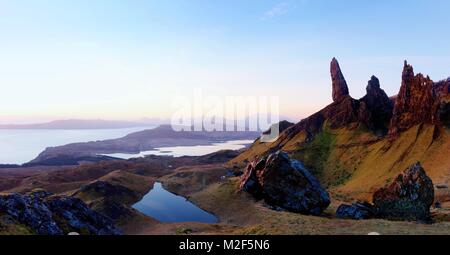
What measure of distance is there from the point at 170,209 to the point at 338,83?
384ft

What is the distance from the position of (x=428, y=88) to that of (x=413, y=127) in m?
13.7

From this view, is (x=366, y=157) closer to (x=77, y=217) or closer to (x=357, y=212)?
(x=357, y=212)

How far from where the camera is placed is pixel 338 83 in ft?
596

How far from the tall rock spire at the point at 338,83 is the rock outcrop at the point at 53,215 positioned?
154 metres

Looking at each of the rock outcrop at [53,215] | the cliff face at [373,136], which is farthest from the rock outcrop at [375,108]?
the rock outcrop at [53,215]

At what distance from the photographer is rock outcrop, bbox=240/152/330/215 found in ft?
223

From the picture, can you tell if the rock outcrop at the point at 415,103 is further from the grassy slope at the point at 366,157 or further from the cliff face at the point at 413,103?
the grassy slope at the point at 366,157

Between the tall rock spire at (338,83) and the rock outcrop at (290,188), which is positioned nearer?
the rock outcrop at (290,188)

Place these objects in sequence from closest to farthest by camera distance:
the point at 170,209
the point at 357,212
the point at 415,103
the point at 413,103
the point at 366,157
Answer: the point at 357,212, the point at 170,209, the point at 366,157, the point at 415,103, the point at 413,103

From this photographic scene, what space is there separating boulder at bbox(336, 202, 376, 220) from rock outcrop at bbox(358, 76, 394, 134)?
307 ft

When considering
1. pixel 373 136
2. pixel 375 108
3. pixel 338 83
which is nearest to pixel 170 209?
pixel 373 136

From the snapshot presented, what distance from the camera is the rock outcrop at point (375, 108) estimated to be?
A: 152875mm

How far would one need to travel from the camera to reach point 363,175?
380 ft
